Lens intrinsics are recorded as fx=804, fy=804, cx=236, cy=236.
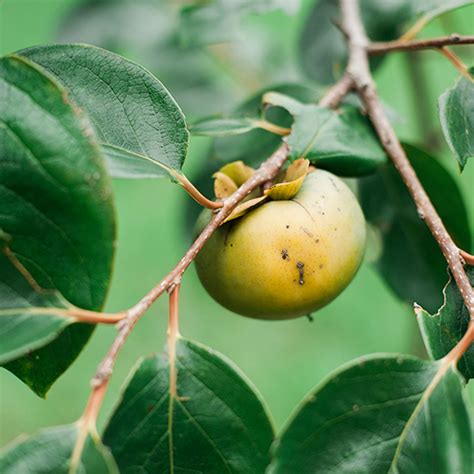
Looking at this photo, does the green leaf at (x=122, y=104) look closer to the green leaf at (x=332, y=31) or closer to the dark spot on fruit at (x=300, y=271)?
the dark spot on fruit at (x=300, y=271)

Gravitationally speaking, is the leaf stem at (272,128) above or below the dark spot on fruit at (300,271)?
above

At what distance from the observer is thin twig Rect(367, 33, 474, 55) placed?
984 millimetres

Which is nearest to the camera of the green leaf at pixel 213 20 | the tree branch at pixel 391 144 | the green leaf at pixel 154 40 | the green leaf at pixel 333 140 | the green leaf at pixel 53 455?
the green leaf at pixel 53 455

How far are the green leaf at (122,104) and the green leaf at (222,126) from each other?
0.13 metres

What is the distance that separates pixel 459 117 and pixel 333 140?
0.49ft

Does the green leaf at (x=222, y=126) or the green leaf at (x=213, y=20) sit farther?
the green leaf at (x=213, y=20)

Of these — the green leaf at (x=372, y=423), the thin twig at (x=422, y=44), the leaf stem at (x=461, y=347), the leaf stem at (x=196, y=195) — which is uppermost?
the thin twig at (x=422, y=44)

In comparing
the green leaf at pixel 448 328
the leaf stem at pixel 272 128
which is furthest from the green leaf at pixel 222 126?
the green leaf at pixel 448 328

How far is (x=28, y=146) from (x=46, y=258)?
102 mm

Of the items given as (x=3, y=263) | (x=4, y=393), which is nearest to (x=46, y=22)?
(x=4, y=393)

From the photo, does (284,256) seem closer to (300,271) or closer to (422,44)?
(300,271)

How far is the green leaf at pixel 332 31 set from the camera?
140 centimetres

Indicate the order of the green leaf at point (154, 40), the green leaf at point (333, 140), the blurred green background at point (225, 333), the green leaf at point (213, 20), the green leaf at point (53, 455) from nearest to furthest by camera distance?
the green leaf at point (53, 455)
the green leaf at point (333, 140)
the green leaf at point (213, 20)
the green leaf at point (154, 40)
the blurred green background at point (225, 333)

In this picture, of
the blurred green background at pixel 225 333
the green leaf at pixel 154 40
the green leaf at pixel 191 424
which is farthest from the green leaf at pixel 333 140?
the blurred green background at pixel 225 333
